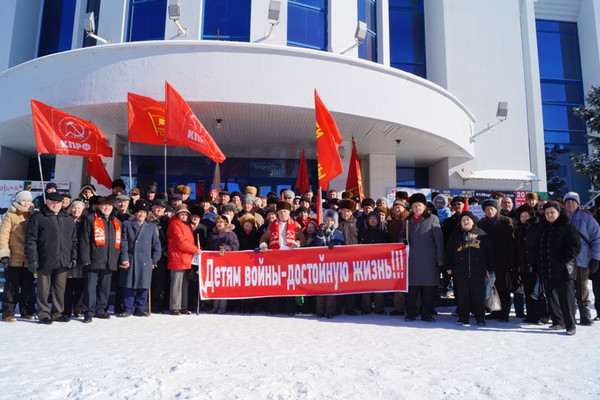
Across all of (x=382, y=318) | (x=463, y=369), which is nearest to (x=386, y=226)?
(x=382, y=318)

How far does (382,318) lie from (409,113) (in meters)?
7.07

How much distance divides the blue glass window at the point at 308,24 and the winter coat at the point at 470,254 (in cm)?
870

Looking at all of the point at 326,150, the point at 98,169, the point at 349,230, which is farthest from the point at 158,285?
the point at 98,169

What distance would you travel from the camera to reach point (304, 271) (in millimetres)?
5969

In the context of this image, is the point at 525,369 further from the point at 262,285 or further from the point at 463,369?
the point at 262,285

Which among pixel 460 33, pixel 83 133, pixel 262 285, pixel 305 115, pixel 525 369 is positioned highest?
pixel 460 33

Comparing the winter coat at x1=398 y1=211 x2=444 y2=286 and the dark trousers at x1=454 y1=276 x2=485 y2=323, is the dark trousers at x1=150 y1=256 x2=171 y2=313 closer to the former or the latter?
the winter coat at x1=398 y1=211 x2=444 y2=286

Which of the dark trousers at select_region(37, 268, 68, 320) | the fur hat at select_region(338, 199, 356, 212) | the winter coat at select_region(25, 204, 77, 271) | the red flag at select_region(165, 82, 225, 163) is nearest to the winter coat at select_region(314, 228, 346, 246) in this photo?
the fur hat at select_region(338, 199, 356, 212)

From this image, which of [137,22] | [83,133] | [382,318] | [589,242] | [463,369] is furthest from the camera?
[137,22]

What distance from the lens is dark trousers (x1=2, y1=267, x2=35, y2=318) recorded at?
521 centimetres

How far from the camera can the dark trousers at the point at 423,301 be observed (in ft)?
18.3

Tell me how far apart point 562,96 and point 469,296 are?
65.6 feet

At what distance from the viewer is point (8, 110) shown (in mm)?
10930

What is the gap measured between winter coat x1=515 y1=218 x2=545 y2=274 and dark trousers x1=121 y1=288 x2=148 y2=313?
5522 millimetres
